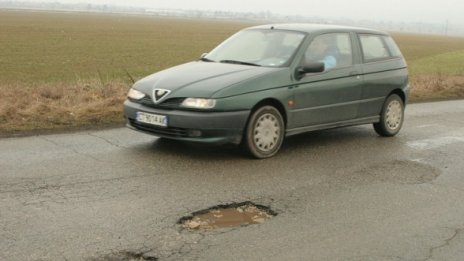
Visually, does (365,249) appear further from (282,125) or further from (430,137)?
(430,137)

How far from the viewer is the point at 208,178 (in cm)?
610

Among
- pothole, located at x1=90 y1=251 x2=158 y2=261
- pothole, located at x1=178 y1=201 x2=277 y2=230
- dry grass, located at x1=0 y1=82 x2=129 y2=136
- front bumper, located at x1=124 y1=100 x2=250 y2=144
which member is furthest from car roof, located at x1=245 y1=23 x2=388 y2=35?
pothole, located at x1=90 y1=251 x2=158 y2=261

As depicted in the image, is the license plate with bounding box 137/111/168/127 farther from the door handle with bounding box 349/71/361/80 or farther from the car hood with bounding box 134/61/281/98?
the door handle with bounding box 349/71/361/80

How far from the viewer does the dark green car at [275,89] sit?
22.2 feet

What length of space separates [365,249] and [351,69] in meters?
4.36

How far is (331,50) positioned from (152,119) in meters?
2.84

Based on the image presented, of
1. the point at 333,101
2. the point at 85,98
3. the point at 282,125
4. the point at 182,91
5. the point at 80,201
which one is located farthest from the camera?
the point at 85,98

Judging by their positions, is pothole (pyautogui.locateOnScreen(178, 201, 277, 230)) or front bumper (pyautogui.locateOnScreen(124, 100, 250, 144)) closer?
pothole (pyautogui.locateOnScreen(178, 201, 277, 230))

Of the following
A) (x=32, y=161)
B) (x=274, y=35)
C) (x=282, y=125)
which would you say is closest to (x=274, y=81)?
(x=282, y=125)

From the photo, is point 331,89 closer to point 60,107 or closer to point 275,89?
point 275,89

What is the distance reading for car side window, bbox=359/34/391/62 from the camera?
870 centimetres

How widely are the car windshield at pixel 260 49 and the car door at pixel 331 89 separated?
288 mm

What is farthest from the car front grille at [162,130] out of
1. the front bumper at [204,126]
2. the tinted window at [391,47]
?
the tinted window at [391,47]

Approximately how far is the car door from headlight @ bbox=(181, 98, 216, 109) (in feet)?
4.15
